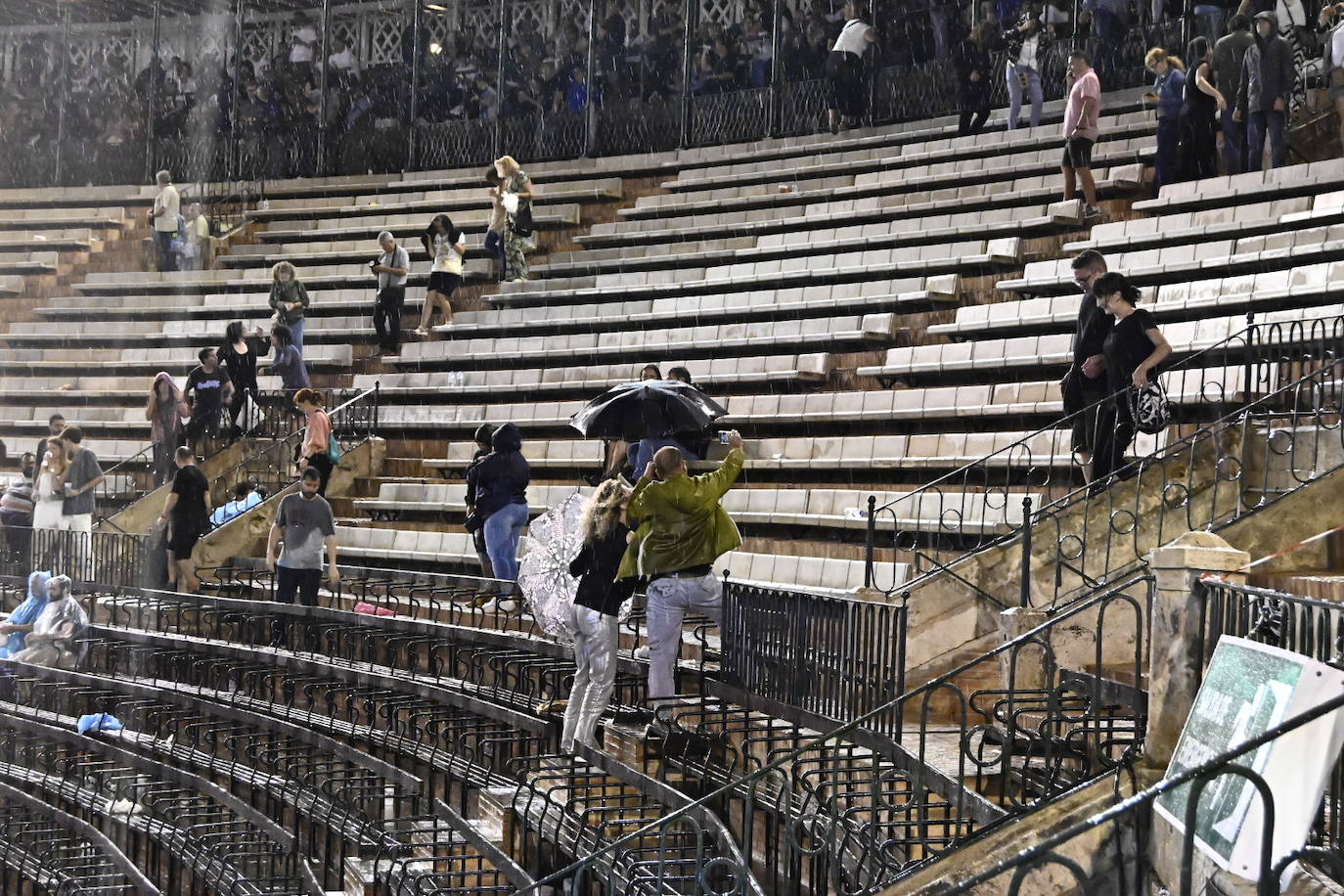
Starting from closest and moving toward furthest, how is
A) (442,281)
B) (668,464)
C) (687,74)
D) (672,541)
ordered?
(668,464), (672,541), (442,281), (687,74)

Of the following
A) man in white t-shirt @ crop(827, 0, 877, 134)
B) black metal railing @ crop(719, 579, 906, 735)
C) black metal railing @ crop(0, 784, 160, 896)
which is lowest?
black metal railing @ crop(0, 784, 160, 896)

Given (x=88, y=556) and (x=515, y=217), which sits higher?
(x=515, y=217)

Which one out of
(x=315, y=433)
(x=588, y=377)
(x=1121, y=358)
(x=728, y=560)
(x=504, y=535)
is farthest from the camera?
(x=588, y=377)

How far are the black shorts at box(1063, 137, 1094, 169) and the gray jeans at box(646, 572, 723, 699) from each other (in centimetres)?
737

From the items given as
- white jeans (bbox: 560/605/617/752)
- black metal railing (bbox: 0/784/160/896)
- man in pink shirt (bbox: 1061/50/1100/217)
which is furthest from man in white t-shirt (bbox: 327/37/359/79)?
white jeans (bbox: 560/605/617/752)

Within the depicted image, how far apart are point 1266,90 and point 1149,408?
5375 millimetres

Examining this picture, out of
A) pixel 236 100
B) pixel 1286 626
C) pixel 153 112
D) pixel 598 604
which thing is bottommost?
pixel 598 604

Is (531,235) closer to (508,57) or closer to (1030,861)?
(508,57)

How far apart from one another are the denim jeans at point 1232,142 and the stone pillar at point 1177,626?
933 cm

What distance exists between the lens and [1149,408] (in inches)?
379

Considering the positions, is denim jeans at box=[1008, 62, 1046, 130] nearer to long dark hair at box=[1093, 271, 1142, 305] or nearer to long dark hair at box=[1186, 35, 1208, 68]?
long dark hair at box=[1186, 35, 1208, 68]

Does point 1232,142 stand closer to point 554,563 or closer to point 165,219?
point 554,563

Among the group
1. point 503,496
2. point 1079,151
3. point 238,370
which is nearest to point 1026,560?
point 503,496

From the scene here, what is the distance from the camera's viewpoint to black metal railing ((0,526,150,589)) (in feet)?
51.1
